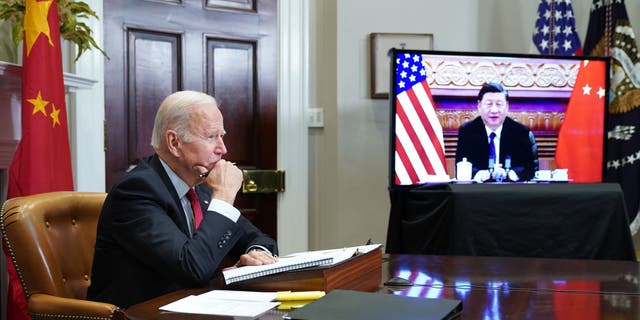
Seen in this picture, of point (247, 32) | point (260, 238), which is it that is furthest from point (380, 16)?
point (260, 238)

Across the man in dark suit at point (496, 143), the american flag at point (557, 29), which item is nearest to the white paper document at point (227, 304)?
the man in dark suit at point (496, 143)

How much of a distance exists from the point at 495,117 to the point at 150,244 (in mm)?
2444

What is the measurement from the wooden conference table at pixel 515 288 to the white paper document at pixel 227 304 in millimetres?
29

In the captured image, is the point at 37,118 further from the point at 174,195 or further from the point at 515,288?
the point at 515,288

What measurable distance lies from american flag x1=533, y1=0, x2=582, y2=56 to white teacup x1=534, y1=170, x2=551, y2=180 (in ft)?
2.51

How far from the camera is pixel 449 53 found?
11.7 feet

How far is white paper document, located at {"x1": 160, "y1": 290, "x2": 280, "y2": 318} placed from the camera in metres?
1.26

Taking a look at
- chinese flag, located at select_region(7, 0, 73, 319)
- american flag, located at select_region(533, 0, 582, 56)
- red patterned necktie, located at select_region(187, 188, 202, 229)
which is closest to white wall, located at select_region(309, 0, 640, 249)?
american flag, located at select_region(533, 0, 582, 56)

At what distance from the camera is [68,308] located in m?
1.68

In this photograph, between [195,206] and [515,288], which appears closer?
[515,288]

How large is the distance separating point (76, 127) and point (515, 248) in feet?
6.92

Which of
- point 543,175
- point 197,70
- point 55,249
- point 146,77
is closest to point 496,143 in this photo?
point 543,175

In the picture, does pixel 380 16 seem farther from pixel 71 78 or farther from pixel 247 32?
pixel 71 78

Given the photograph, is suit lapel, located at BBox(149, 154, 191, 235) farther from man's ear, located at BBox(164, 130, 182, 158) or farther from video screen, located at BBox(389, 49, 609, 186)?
video screen, located at BBox(389, 49, 609, 186)
